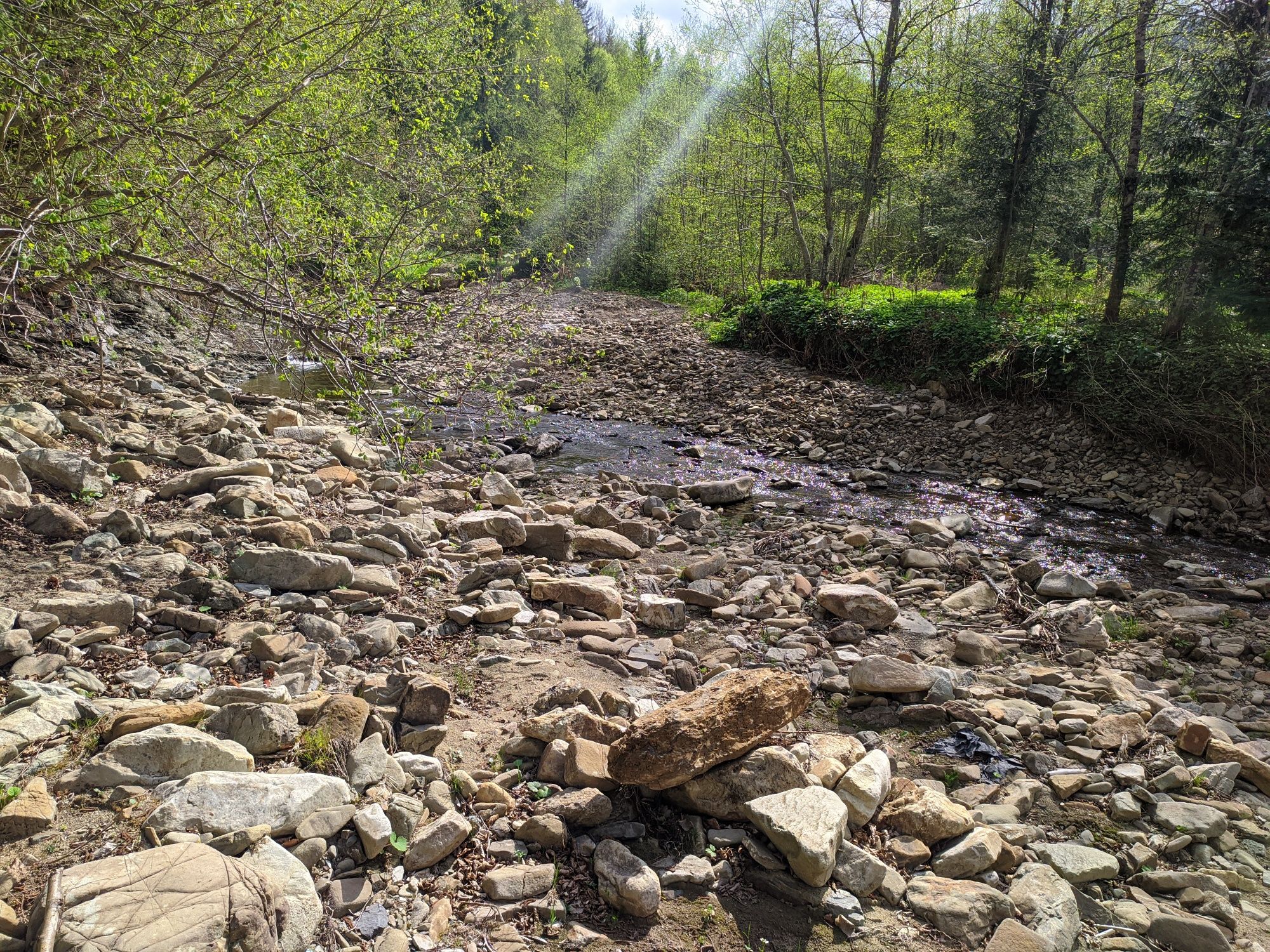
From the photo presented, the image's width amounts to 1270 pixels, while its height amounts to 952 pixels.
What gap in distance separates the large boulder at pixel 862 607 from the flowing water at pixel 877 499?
282 cm

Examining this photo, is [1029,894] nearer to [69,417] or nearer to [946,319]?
[69,417]

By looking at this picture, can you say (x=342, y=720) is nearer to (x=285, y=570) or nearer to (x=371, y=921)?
(x=371, y=921)

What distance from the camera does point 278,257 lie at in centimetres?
538

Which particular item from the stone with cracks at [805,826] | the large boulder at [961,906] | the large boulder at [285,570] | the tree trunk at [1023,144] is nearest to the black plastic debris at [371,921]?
the stone with cracks at [805,826]

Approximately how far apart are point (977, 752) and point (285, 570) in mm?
4532

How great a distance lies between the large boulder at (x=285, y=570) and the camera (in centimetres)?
512

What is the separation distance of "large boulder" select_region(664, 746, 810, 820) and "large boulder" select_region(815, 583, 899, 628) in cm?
293

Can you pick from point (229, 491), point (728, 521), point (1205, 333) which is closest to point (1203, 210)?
point (1205, 333)

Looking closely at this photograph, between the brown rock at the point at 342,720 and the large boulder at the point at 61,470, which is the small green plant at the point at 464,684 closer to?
the brown rock at the point at 342,720

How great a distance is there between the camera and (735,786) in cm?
349

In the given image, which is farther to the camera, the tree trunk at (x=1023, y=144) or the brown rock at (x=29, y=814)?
the tree trunk at (x=1023, y=144)

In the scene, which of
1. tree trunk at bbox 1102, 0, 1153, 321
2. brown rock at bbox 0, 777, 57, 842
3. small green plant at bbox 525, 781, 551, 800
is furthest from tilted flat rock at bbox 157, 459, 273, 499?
tree trunk at bbox 1102, 0, 1153, 321

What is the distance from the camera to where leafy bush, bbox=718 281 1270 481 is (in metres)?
9.77

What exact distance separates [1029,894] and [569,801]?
2.02 m
